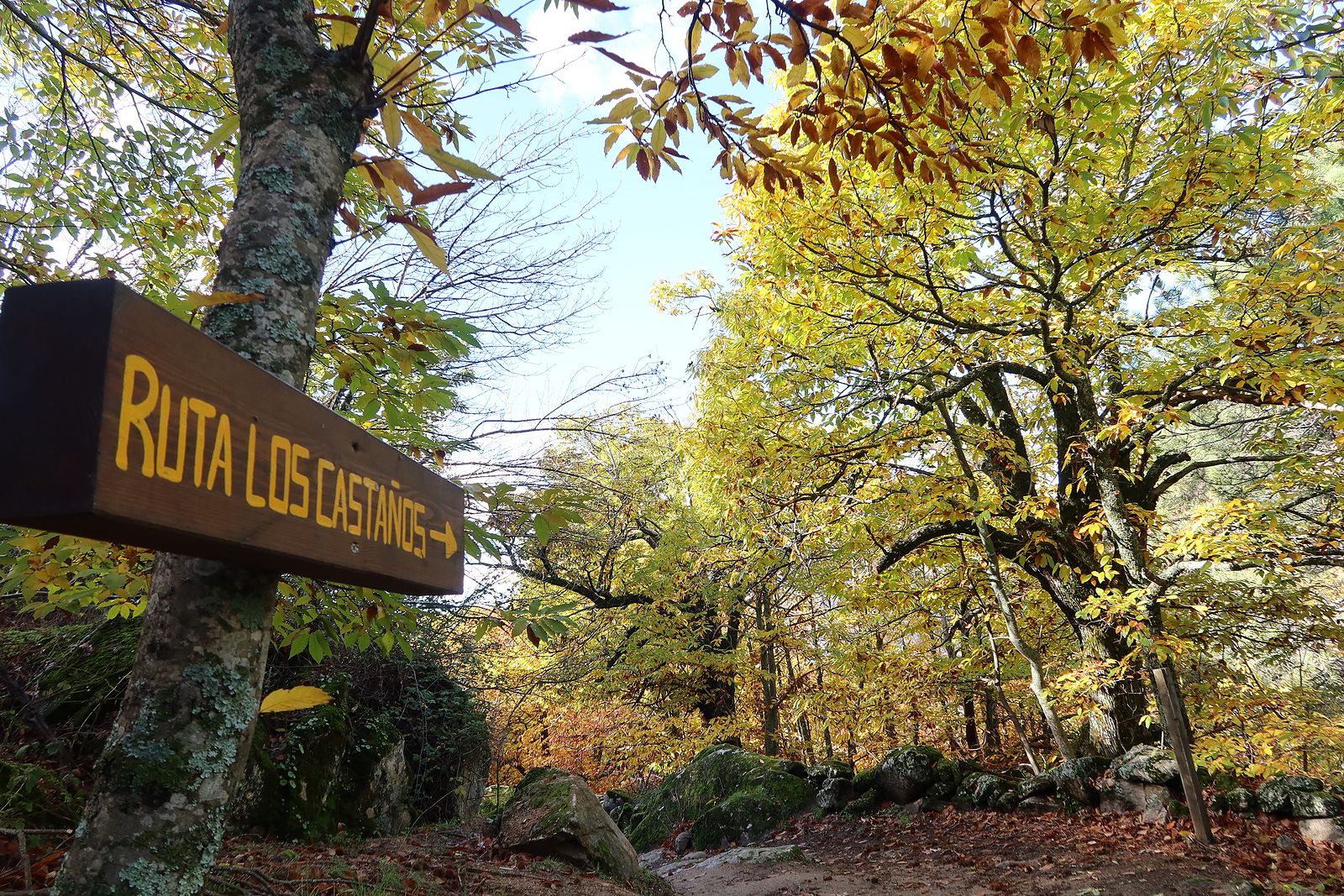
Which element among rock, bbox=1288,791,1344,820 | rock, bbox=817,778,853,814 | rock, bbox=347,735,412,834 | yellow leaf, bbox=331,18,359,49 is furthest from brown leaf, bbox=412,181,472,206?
rock, bbox=817,778,853,814

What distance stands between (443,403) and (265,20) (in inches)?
48.4

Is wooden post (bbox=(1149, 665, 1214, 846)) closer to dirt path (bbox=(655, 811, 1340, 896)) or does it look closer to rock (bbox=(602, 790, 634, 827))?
dirt path (bbox=(655, 811, 1340, 896))

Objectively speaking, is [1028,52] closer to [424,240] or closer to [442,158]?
[442,158]

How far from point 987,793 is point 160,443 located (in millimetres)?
9173

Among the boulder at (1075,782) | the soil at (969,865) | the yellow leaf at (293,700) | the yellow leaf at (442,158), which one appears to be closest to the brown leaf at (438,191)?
the yellow leaf at (442,158)

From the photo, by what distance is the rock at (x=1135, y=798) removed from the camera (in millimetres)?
6375

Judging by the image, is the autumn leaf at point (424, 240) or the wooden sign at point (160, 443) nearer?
the wooden sign at point (160, 443)

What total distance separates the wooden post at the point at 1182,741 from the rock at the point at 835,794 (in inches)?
156

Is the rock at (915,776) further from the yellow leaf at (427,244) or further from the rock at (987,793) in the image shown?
the yellow leaf at (427,244)

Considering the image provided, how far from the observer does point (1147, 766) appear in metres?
6.57

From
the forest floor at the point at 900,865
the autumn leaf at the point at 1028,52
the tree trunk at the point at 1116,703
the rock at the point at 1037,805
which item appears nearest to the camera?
→ the autumn leaf at the point at 1028,52

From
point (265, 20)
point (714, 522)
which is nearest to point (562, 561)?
point (714, 522)

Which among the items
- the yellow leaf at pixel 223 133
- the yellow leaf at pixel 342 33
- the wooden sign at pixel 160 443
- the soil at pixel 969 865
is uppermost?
the yellow leaf at pixel 342 33

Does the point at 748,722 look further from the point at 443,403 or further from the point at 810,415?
the point at 443,403
